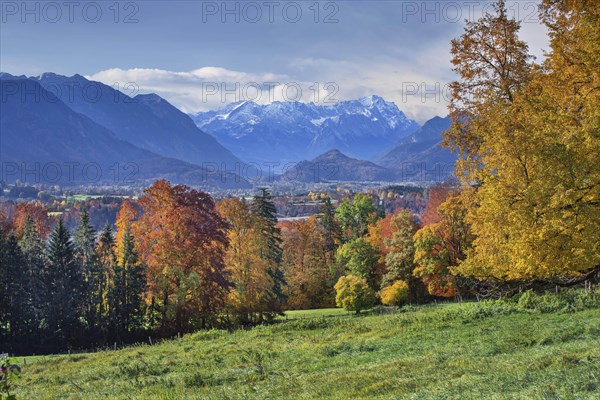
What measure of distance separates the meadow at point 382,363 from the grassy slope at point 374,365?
0.18 feet

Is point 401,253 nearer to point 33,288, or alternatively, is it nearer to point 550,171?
point 33,288

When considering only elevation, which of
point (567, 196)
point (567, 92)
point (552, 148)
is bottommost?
point (567, 196)

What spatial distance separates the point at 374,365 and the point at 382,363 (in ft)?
1.63

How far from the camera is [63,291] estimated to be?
58312 mm

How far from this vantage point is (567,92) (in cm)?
1566

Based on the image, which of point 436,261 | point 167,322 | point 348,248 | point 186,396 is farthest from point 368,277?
point 186,396

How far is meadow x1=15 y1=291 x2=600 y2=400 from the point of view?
12984 mm

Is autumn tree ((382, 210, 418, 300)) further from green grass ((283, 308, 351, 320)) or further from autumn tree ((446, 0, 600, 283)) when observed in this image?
autumn tree ((446, 0, 600, 283))

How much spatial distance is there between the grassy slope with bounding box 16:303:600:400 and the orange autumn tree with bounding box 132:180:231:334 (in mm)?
11302

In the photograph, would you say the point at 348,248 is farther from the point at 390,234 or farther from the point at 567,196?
the point at 567,196

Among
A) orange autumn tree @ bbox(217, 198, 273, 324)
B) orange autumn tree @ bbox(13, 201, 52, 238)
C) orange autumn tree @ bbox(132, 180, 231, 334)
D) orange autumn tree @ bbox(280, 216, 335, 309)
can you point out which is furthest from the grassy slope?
orange autumn tree @ bbox(13, 201, 52, 238)

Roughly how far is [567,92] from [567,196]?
5.17 meters

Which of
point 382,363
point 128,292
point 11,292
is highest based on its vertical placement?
point 382,363

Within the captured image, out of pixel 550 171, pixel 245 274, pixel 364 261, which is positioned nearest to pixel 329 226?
pixel 364 261
